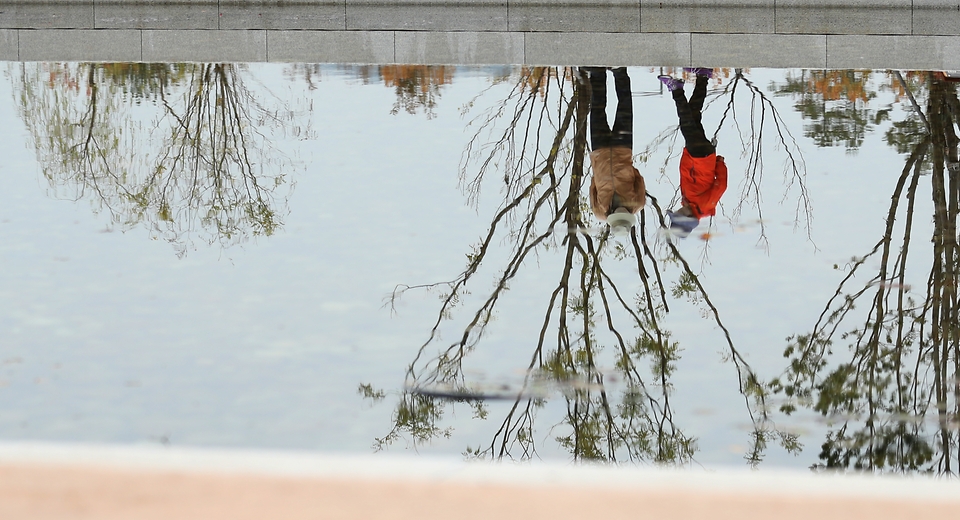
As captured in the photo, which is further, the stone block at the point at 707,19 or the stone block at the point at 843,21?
the stone block at the point at 707,19

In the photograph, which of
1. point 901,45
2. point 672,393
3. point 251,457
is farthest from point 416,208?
point 901,45

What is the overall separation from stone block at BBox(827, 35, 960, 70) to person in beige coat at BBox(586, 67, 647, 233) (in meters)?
2.71

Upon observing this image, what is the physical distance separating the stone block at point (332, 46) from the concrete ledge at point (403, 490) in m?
7.59

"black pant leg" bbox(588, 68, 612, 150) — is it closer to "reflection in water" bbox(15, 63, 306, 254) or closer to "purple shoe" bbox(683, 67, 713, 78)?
"purple shoe" bbox(683, 67, 713, 78)

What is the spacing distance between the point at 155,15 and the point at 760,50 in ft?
23.2

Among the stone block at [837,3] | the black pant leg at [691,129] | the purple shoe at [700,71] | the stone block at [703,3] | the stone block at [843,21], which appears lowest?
the black pant leg at [691,129]

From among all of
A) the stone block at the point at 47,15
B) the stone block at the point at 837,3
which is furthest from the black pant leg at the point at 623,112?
the stone block at the point at 47,15

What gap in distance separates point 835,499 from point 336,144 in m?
6.01

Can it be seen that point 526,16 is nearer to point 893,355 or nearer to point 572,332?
point 572,332

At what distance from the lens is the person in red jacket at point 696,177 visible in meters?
7.66

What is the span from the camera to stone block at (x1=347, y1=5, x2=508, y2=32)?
12.2 meters

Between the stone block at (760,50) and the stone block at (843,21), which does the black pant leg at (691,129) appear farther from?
the stone block at (843,21)

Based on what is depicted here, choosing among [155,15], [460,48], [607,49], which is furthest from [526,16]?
[155,15]

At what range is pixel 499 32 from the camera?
12.1 m
